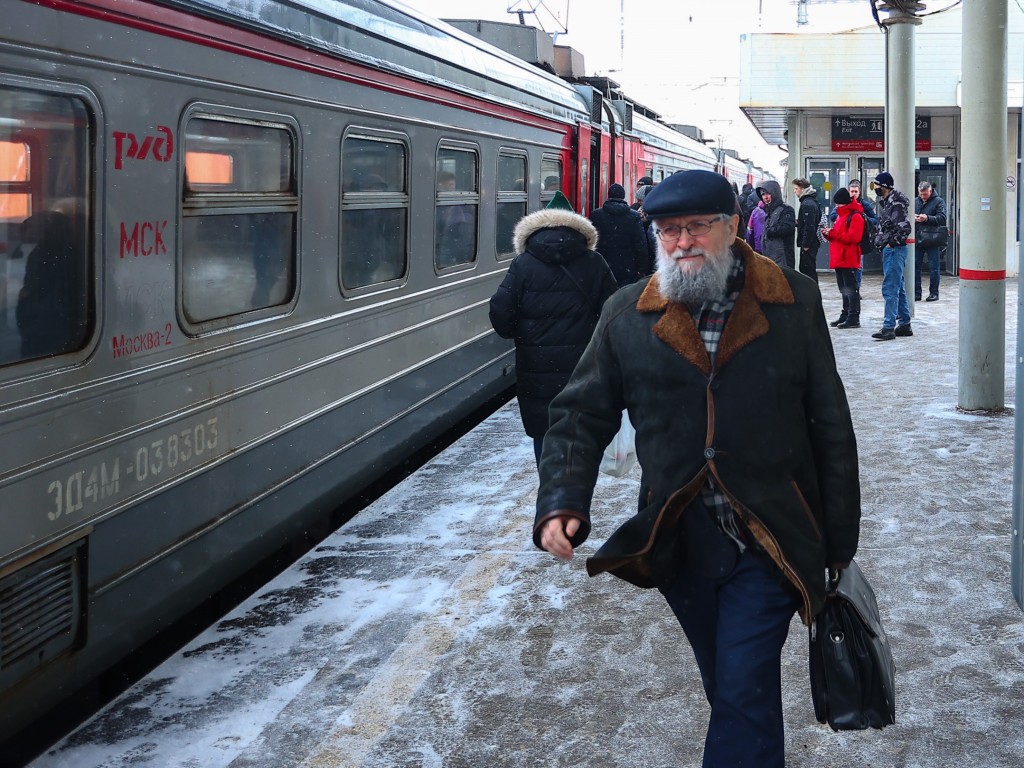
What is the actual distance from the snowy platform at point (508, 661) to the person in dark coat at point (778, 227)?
7.33 m

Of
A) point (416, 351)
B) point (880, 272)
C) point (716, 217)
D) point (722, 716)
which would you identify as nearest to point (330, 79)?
point (416, 351)

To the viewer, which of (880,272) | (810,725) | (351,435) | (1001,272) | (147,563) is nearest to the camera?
(810,725)

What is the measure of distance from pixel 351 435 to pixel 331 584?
3.96 feet

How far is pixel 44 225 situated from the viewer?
378 centimetres

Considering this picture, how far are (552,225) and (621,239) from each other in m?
4.84

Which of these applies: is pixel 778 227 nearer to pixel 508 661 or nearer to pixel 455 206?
pixel 455 206

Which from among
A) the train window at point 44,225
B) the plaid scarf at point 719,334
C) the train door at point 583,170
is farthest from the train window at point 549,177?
the plaid scarf at point 719,334

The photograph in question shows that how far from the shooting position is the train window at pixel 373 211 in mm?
6324

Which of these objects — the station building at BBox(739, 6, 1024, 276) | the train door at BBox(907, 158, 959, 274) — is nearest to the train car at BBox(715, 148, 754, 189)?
the station building at BBox(739, 6, 1024, 276)

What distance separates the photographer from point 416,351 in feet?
24.8

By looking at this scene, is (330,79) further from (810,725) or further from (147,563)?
(810,725)

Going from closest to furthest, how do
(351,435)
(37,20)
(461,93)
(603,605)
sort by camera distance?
(37,20), (603,605), (351,435), (461,93)

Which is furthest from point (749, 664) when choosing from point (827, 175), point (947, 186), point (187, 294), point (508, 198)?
point (827, 175)

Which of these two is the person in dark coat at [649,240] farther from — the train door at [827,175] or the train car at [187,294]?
the train door at [827,175]
